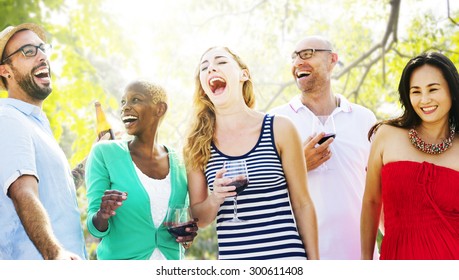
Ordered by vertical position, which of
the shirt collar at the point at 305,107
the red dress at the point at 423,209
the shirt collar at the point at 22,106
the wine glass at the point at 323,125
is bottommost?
the red dress at the point at 423,209

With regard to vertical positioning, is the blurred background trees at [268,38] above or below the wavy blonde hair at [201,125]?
above

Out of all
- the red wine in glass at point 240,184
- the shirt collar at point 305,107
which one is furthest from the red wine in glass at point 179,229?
the shirt collar at point 305,107

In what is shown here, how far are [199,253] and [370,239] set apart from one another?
35.2 feet

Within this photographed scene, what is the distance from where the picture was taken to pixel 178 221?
3.16 meters

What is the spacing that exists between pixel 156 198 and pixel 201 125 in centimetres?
49

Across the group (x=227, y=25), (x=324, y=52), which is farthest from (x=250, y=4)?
(x=324, y=52)

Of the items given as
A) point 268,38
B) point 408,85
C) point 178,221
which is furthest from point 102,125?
point 268,38

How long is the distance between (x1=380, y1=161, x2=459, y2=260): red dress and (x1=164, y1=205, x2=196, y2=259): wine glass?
98 centimetres

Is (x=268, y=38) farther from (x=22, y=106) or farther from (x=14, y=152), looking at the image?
(x=14, y=152)

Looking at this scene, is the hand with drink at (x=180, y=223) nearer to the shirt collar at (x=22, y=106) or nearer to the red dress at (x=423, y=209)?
the shirt collar at (x=22, y=106)

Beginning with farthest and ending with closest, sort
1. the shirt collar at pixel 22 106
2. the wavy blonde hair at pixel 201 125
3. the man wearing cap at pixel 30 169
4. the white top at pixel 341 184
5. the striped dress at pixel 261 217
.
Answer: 1. the white top at pixel 341 184
2. the wavy blonde hair at pixel 201 125
3. the striped dress at pixel 261 217
4. the shirt collar at pixel 22 106
5. the man wearing cap at pixel 30 169

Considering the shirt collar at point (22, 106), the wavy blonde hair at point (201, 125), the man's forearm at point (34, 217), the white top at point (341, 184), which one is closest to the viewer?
the man's forearm at point (34, 217)

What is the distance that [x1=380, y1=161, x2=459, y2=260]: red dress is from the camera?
3.18 metres

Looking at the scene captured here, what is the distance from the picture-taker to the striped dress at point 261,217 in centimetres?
323
